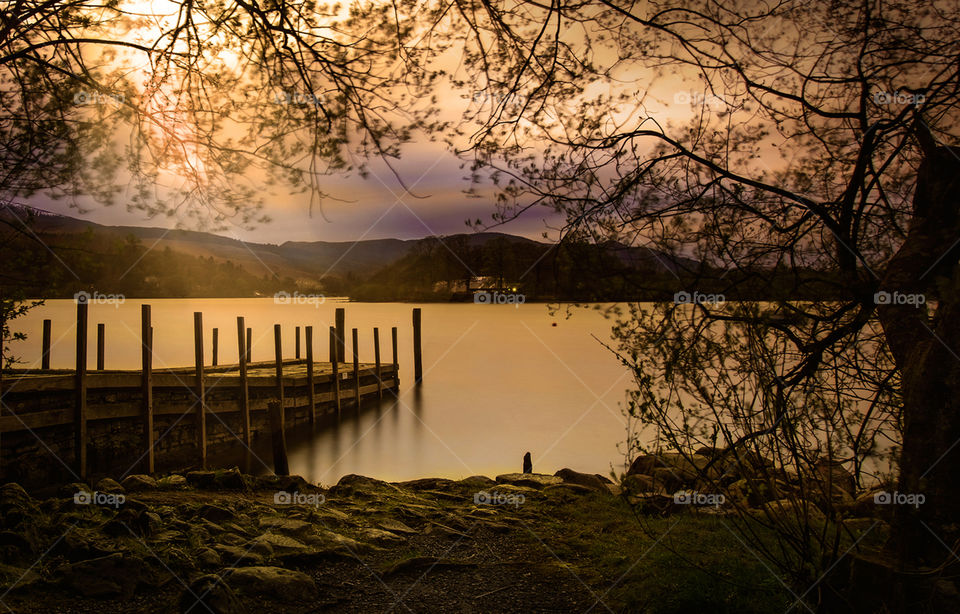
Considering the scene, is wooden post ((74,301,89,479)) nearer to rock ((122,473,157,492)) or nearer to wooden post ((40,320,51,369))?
rock ((122,473,157,492))

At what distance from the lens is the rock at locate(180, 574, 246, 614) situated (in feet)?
14.7

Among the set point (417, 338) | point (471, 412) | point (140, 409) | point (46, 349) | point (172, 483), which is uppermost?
point (46, 349)

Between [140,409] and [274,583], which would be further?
[140,409]

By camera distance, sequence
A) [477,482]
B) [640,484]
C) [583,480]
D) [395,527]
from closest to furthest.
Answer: [395,527] < [640,484] < [477,482] < [583,480]

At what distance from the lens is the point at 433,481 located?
1161 cm

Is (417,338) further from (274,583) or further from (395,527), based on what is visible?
(274,583)

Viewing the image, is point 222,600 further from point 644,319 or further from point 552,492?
point 552,492

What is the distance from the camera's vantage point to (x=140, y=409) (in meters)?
14.4

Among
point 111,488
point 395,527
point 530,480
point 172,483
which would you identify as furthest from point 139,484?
point 530,480

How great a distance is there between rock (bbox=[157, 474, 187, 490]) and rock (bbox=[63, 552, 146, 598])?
14.7ft

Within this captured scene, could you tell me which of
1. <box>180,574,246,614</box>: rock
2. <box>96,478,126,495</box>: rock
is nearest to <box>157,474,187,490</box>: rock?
<box>96,478,126,495</box>: rock

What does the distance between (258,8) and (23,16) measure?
5.59ft

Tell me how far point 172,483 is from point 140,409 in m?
6.14

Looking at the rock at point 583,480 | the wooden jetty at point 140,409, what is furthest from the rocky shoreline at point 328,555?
the wooden jetty at point 140,409
